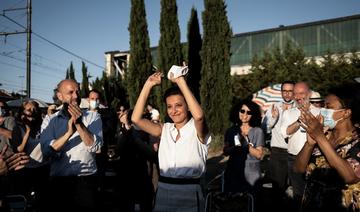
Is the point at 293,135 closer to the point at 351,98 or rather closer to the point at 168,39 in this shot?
the point at 351,98

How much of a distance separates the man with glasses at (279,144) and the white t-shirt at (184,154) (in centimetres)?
304

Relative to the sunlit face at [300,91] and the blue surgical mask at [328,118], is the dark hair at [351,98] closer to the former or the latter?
the blue surgical mask at [328,118]

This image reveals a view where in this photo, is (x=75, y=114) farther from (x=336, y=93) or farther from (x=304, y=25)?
(x=304, y=25)

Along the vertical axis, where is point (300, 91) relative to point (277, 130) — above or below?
above

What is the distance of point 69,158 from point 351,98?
9.48 feet

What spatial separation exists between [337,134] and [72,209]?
277 centimetres

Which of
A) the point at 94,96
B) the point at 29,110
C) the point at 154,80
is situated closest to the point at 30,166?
the point at 29,110

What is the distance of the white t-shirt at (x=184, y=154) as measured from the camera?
3154 millimetres

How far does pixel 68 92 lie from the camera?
3.88m

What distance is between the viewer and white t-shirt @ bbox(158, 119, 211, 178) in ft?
10.3

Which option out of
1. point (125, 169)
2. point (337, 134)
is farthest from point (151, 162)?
point (337, 134)

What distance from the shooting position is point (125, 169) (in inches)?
230

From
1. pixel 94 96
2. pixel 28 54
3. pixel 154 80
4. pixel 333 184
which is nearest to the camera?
pixel 333 184

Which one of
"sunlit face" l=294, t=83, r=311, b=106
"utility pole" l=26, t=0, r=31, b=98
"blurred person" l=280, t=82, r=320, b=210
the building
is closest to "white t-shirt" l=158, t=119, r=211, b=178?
"blurred person" l=280, t=82, r=320, b=210
